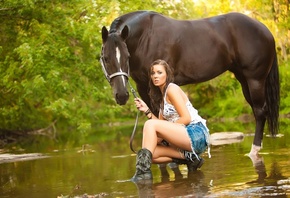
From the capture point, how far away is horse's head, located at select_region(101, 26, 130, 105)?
6230 millimetres

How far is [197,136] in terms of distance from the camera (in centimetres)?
609

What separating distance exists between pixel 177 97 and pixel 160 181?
0.91 m

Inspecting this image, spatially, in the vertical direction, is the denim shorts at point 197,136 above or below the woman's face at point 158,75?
below

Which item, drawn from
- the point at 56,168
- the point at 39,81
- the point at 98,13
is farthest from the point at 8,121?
the point at 56,168

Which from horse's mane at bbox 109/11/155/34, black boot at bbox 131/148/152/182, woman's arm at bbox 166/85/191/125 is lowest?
black boot at bbox 131/148/152/182

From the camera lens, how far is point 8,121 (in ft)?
88.5

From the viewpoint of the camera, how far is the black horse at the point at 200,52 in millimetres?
A: 6680

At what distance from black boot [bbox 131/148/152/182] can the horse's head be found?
707 millimetres

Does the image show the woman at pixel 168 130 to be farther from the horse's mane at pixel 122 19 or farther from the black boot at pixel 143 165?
the horse's mane at pixel 122 19

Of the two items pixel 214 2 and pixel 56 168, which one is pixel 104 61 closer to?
pixel 56 168

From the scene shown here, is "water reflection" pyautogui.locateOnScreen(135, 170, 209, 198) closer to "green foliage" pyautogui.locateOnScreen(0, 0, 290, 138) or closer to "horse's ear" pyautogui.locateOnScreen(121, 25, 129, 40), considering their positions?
"horse's ear" pyautogui.locateOnScreen(121, 25, 129, 40)

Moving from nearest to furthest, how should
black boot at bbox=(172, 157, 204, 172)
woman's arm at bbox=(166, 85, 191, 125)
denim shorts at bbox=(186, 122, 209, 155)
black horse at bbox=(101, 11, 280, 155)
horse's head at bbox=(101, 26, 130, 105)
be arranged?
woman's arm at bbox=(166, 85, 191, 125) → denim shorts at bbox=(186, 122, 209, 155) → horse's head at bbox=(101, 26, 130, 105) → black boot at bbox=(172, 157, 204, 172) → black horse at bbox=(101, 11, 280, 155)

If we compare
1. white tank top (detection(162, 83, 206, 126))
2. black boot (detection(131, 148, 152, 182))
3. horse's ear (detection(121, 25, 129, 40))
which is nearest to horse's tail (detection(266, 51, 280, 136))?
white tank top (detection(162, 83, 206, 126))

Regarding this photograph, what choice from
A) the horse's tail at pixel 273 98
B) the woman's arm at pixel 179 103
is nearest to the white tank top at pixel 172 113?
the woman's arm at pixel 179 103
